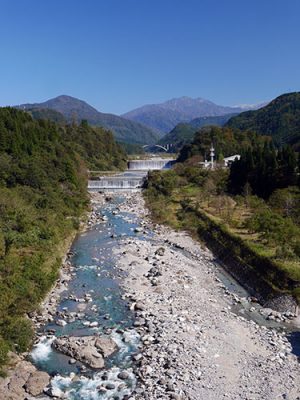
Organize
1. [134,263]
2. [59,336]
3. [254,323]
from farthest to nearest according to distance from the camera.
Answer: [134,263] → [254,323] → [59,336]

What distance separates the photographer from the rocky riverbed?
1404cm

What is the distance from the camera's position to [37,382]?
14.3 metres

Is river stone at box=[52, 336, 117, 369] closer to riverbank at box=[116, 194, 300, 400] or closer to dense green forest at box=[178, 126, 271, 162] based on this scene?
riverbank at box=[116, 194, 300, 400]

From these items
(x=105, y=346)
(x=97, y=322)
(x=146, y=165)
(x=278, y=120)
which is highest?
(x=278, y=120)

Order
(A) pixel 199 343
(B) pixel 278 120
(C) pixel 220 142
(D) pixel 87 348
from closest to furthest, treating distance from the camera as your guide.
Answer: (D) pixel 87 348 → (A) pixel 199 343 → (C) pixel 220 142 → (B) pixel 278 120

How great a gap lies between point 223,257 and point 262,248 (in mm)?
4141

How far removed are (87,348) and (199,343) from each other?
14.5 feet

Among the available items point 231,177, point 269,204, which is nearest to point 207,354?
point 269,204

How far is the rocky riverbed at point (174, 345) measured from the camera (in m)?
14.0

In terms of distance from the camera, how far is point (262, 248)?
25812 millimetres

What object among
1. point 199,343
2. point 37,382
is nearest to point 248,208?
point 199,343

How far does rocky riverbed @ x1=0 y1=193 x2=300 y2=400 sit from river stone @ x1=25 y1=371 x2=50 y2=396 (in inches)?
1.3

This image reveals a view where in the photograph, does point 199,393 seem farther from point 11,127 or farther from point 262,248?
point 11,127

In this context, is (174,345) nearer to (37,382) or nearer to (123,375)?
(123,375)
